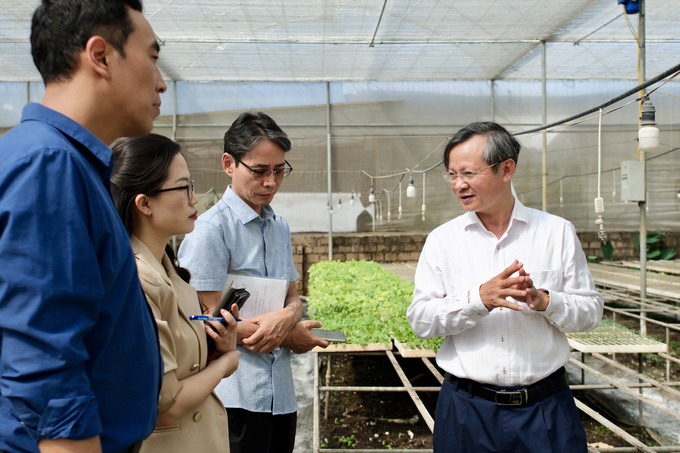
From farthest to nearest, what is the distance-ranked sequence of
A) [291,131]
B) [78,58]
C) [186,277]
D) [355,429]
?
1. [291,131]
2. [355,429]
3. [186,277]
4. [78,58]

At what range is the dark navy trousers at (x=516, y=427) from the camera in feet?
5.50

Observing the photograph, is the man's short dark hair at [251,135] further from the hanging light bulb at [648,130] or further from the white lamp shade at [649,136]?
the white lamp shade at [649,136]

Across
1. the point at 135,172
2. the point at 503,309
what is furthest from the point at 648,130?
the point at 135,172

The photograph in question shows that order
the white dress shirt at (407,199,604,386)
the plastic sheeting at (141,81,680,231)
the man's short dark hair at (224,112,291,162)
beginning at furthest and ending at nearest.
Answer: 1. the plastic sheeting at (141,81,680,231)
2. the man's short dark hair at (224,112,291,162)
3. the white dress shirt at (407,199,604,386)

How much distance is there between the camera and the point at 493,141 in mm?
1913

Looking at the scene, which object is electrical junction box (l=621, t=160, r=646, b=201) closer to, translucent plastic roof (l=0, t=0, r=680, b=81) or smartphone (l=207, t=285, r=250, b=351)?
translucent plastic roof (l=0, t=0, r=680, b=81)

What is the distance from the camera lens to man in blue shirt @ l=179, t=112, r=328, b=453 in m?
1.69

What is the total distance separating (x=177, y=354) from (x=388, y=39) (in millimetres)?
7930

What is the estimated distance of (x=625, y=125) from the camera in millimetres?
10555

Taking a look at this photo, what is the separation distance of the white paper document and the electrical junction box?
186 inches

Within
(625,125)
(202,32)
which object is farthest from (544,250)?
(625,125)

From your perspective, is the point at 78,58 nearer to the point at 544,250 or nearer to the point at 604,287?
the point at 544,250

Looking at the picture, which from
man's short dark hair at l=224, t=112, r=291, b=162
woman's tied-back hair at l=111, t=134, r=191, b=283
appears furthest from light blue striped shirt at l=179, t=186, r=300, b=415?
woman's tied-back hair at l=111, t=134, r=191, b=283

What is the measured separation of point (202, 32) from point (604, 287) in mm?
7902
